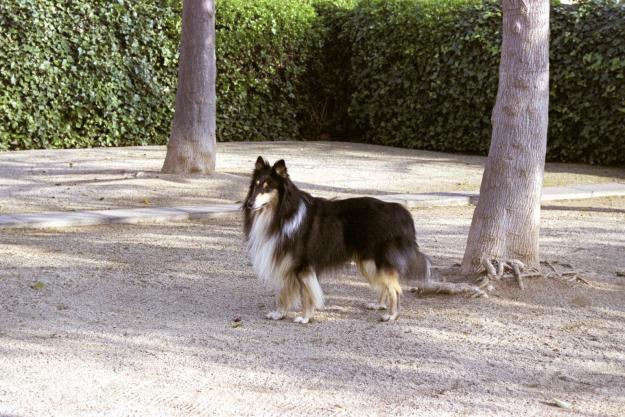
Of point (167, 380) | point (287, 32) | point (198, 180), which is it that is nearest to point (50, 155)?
point (198, 180)

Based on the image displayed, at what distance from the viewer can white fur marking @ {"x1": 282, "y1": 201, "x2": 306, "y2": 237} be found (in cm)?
709

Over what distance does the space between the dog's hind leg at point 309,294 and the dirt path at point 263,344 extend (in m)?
0.11

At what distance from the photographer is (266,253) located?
7.12 meters

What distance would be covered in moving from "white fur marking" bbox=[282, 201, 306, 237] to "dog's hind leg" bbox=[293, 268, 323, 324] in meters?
0.33

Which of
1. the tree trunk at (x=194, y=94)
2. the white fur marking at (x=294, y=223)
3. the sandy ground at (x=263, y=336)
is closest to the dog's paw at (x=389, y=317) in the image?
the sandy ground at (x=263, y=336)

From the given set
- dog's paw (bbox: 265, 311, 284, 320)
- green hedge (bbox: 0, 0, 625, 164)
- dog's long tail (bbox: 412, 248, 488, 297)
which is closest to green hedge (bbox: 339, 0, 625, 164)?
green hedge (bbox: 0, 0, 625, 164)

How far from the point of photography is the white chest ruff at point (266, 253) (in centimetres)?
709

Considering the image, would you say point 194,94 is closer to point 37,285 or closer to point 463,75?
point 37,285

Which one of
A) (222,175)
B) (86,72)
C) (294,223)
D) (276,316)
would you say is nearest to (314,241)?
(294,223)

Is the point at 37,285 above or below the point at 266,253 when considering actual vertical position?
below

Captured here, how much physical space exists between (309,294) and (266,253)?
45 cm

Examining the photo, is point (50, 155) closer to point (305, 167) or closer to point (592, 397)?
point (305, 167)

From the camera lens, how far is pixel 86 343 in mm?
6414

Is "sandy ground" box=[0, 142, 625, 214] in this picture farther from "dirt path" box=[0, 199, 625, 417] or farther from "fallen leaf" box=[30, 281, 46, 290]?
"fallen leaf" box=[30, 281, 46, 290]
